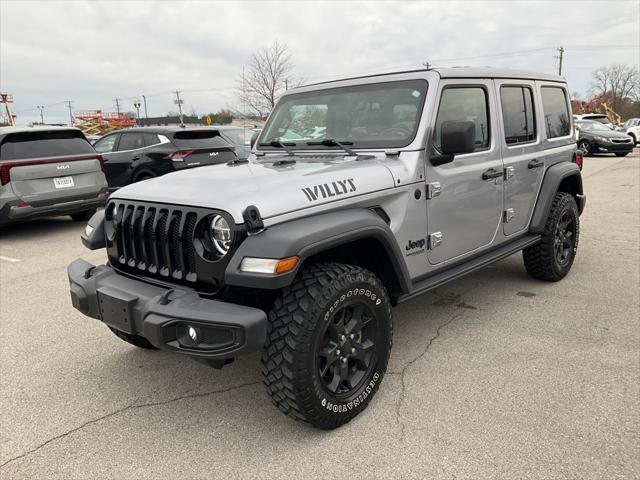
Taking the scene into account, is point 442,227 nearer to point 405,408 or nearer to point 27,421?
point 405,408

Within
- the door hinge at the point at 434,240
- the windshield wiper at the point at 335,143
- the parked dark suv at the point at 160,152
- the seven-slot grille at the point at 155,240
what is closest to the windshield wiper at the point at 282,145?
the windshield wiper at the point at 335,143

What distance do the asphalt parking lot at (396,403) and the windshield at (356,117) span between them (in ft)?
5.00

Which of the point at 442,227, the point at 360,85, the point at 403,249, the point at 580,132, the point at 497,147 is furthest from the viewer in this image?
the point at 580,132

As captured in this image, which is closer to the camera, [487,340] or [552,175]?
[487,340]

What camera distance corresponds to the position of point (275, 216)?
96.7 inches

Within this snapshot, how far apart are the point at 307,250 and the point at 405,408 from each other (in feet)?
3.76

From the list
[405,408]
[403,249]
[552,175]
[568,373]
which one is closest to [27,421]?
[405,408]

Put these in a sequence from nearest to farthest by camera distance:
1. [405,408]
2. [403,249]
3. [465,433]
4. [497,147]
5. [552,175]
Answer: [465,433] < [405,408] < [403,249] < [497,147] < [552,175]

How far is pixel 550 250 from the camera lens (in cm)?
465

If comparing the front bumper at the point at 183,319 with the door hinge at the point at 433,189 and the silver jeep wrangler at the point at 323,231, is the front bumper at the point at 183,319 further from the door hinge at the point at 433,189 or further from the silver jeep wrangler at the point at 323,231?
the door hinge at the point at 433,189

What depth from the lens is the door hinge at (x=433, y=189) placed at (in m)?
3.27

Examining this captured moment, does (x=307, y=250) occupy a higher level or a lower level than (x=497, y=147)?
lower

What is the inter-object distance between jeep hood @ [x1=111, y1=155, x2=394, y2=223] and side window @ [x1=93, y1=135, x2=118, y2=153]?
750cm

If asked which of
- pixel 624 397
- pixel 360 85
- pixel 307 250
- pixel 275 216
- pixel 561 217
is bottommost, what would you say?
pixel 624 397
